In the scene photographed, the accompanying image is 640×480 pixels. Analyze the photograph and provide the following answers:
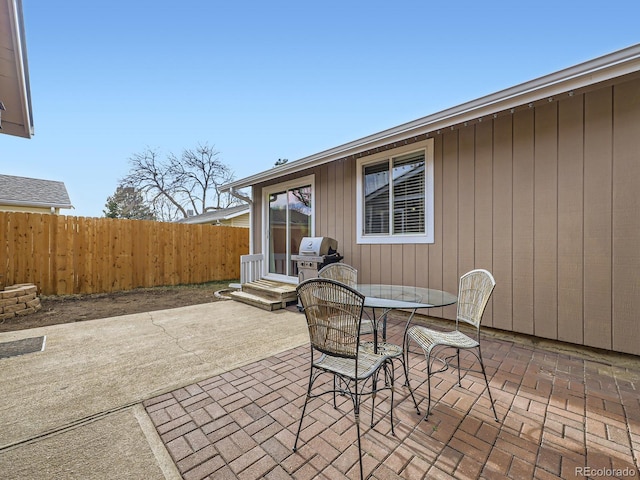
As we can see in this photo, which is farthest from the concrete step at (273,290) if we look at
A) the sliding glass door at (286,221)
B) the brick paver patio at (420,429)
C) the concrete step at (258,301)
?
the brick paver patio at (420,429)

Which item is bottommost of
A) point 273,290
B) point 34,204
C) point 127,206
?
point 273,290

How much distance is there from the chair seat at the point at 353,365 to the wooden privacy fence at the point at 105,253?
7147 millimetres

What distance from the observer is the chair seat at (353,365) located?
150 cm

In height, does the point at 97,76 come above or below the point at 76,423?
above

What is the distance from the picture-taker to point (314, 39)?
20.9 ft


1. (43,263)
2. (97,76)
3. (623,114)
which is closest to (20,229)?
(43,263)

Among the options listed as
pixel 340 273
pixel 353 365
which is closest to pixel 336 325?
pixel 353 365

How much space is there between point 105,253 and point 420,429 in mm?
7719

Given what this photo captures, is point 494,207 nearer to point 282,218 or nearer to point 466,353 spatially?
point 466,353

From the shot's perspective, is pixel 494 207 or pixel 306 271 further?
pixel 306 271

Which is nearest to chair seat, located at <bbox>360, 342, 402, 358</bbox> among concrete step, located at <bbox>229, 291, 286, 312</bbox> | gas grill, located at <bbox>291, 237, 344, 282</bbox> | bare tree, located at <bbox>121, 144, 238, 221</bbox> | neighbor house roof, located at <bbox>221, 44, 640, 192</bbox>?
gas grill, located at <bbox>291, 237, 344, 282</bbox>

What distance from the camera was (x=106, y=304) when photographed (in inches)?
211

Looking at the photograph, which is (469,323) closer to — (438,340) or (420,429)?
(438,340)

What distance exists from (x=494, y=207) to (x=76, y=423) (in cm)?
444
